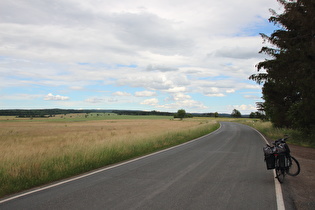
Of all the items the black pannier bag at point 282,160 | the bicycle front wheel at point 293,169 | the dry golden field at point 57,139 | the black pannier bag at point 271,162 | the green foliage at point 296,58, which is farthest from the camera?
the green foliage at point 296,58

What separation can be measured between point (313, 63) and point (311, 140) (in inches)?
278

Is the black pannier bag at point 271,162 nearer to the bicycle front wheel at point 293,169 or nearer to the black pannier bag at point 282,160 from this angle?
the black pannier bag at point 282,160

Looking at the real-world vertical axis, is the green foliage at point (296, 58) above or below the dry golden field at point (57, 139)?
above

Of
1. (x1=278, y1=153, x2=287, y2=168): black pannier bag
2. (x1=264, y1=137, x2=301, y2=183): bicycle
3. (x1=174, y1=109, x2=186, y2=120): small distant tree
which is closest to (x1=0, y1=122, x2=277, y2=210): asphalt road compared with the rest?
(x1=264, y1=137, x2=301, y2=183): bicycle

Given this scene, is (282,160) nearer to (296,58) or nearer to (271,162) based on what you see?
(271,162)

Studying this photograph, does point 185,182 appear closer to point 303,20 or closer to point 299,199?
point 299,199

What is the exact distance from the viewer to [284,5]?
14.1 m

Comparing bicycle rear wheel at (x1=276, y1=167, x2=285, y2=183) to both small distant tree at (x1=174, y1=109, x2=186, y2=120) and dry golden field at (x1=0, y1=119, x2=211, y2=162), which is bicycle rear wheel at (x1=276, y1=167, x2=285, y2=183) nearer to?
dry golden field at (x1=0, y1=119, x2=211, y2=162)

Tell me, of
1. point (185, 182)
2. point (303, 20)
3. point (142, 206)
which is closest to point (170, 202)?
point (142, 206)

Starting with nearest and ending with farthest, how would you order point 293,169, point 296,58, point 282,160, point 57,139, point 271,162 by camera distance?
point 282,160 → point 271,162 → point 293,169 → point 296,58 → point 57,139

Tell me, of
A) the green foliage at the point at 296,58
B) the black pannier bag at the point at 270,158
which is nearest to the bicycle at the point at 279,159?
the black pannier bag at the point at 270,158

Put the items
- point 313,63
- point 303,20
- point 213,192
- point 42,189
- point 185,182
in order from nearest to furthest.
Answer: point 213,192, point 42,189, point 185,182, point 303,20, point 313,63

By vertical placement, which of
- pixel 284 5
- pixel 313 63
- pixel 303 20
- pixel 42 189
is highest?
pixel 284 5

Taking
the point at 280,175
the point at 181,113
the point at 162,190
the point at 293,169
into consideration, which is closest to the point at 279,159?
the point at 280,175
